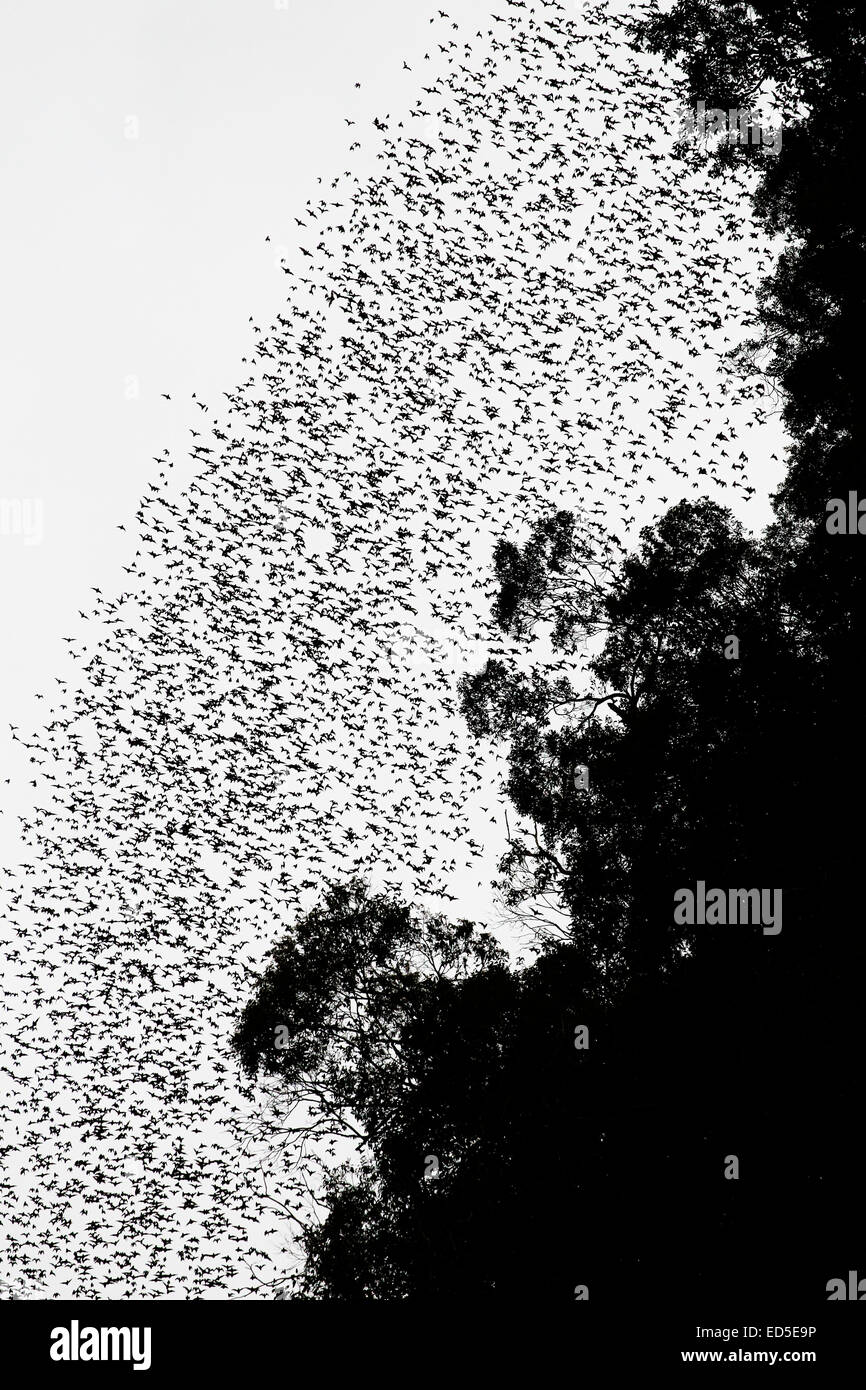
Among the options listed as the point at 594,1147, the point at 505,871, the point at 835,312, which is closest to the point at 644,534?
the point at 835,312

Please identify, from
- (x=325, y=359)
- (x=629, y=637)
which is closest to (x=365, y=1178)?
(x=629, y=637)
